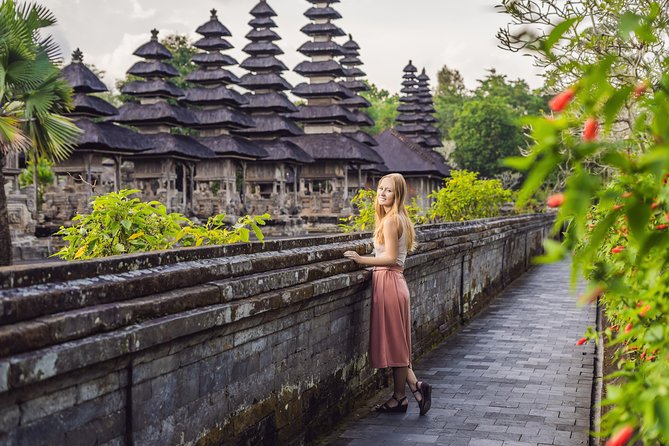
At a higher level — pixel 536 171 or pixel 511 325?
pixel 536 171

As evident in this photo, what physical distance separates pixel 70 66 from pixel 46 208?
22.9ft

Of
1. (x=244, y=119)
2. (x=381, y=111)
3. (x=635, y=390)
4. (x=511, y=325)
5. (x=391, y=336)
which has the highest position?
(x=381, y=111)

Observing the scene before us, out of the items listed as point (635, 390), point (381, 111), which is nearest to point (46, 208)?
point (635, 390)

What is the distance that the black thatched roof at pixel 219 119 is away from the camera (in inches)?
1714

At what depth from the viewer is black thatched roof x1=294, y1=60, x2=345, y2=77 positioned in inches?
2069

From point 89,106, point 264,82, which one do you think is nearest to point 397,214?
point 89,106

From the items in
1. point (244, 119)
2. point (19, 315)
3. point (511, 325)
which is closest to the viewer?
point (19, 315)

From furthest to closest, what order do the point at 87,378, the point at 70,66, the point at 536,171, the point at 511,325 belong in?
the point at 70,66 < the point at 511,325 < the point at 87,378 < the point at 536,171

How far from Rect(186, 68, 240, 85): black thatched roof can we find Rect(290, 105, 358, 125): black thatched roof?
6912mm

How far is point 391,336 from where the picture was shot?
22.1 ft

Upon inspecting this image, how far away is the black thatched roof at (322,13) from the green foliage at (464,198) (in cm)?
3586

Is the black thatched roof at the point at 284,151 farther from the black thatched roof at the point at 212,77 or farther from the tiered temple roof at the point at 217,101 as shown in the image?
the black thatched roof at the point at 212,77

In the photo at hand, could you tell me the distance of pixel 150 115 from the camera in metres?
39.8

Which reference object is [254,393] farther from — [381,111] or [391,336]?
[381,111]
